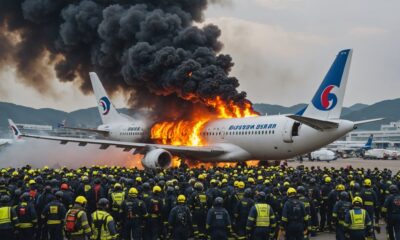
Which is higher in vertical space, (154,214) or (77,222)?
(154,214)

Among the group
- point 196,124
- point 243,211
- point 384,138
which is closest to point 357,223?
point 243,211

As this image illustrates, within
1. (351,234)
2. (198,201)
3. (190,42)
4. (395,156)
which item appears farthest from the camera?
(395,156)

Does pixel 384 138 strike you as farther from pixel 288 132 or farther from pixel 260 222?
pixel 260 222

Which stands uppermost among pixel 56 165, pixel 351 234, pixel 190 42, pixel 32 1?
pixel 32 1

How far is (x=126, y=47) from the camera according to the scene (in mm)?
45094

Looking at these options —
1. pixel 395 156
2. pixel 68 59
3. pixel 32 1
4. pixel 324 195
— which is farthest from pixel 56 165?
pixel 395 156

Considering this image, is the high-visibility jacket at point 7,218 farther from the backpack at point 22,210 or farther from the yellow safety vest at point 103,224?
the yellow safety vest at point 103,224

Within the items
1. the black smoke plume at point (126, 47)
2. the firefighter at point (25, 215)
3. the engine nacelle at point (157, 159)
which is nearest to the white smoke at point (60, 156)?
the black smoke plume at point (126, 47)

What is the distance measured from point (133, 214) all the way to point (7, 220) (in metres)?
3.17

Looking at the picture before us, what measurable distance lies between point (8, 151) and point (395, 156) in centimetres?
6057

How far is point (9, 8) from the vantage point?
49125mm

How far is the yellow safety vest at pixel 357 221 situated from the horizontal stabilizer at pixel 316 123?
18.2m

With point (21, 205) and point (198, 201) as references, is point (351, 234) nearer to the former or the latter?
point (198, 201)

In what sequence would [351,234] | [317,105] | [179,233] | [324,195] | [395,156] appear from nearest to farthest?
[351,234] < [179,233] < [324,195] < [317,105] < [395,156]
